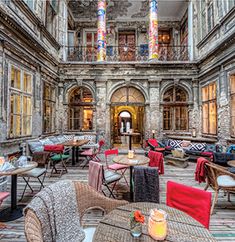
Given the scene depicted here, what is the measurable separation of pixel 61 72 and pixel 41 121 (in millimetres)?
3407

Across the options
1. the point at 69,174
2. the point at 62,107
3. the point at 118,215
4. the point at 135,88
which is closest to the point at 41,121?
the point at 62,107

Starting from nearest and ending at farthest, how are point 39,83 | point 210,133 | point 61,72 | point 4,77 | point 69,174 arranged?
point 4,77, point 69,174, point 39,83, point 210,133, point 61,72

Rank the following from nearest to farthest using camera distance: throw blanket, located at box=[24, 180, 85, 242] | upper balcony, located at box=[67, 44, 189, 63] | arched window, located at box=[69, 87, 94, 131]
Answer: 1. throw blanket, located at box=[24, 180, 85, 242]
2. arched window, located at box=[69, 87, 94, 131]
3. upper balcony, located at box=[67, 44, 189, 63]

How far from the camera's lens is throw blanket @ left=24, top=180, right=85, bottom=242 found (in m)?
1.37

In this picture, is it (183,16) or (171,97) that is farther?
(183,16)

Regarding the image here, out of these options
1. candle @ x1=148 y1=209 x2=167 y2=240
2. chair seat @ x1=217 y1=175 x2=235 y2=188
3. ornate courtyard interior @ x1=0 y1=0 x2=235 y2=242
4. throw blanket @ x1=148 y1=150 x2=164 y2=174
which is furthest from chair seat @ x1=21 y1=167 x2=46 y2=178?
chair seat @ x1=217 y1=175 x2=235 y2=188

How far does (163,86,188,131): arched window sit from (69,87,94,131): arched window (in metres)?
4.29

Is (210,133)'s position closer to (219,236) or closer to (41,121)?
(219,236)

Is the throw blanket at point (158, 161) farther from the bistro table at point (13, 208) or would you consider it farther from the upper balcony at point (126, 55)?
the upper balcony at point (126, 55)

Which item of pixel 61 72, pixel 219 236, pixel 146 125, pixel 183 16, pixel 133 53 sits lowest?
pixel 219 236

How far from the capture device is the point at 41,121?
24.0 feet

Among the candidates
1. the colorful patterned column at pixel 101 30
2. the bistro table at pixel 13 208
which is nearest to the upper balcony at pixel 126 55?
the colorful patterned column at pixel 101 30

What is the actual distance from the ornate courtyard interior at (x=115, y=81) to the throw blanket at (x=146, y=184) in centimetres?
107

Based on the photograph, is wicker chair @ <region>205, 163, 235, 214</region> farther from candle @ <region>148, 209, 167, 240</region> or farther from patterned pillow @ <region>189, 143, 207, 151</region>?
patterned pillow @ <region>189, 143, 207, 151</region>
